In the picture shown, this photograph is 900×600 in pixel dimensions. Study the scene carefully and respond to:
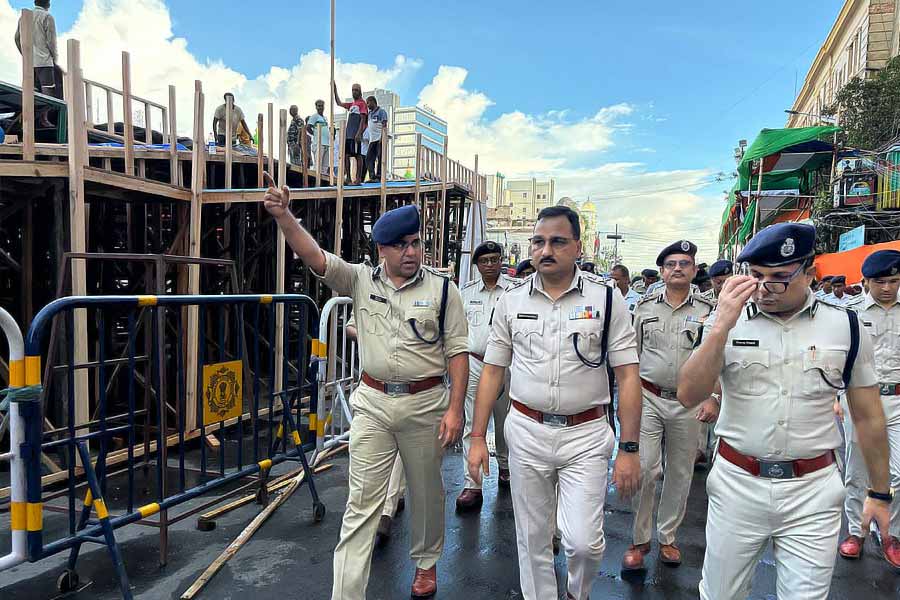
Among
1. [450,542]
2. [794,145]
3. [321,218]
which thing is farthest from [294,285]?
[794,145]

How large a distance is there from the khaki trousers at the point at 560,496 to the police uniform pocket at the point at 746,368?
0.66 m

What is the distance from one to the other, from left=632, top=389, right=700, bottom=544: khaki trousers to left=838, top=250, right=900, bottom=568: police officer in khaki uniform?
1.17m

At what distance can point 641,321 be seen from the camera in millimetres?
4035

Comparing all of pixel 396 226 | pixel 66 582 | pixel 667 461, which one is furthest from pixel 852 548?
pixel 66 582

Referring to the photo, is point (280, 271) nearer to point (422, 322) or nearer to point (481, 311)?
point (481, 311)

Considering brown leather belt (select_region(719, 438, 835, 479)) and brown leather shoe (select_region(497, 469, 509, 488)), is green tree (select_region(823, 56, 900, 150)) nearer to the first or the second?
brown leather shoe (select_region(497, 469, 509, 488))

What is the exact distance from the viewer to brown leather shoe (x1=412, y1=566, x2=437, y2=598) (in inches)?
130

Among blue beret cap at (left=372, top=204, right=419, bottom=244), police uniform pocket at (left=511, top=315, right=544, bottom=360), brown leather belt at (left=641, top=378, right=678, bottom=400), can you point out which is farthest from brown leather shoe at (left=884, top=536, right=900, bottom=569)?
blue beret cap at (left=372, top=204, right=419, bottom=244)

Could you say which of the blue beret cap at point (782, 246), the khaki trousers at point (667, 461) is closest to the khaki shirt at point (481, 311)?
the khaki trousers at point (667, 461)

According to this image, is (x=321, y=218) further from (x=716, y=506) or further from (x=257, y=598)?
(x=716, y=506)

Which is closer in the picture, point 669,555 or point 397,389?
point 397,389

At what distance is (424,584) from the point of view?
331 centimetres

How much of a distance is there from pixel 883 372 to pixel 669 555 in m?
1.96

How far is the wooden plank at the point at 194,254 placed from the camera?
5938 millimetres
